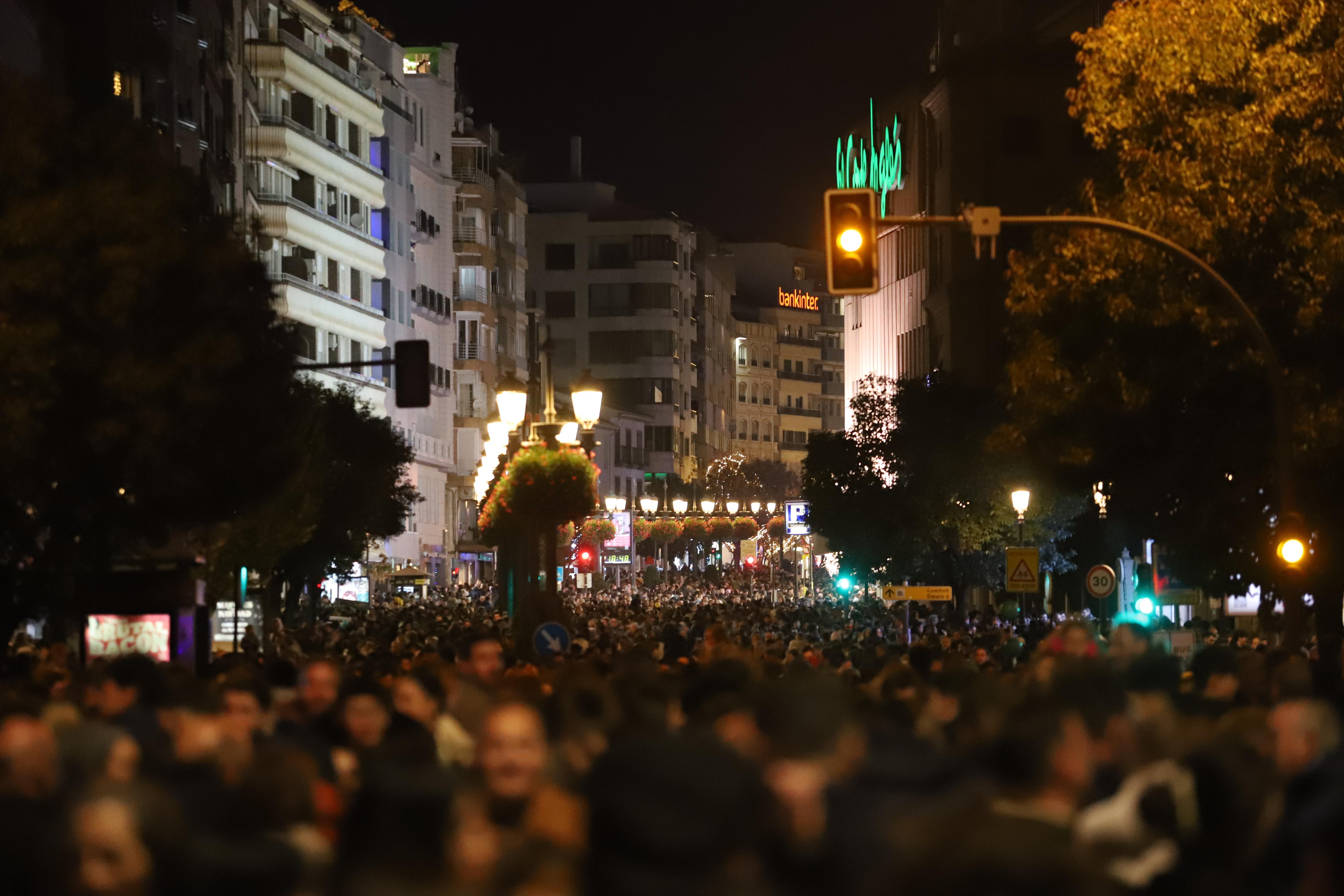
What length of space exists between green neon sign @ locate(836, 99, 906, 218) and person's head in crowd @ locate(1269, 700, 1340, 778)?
7583 centimetres

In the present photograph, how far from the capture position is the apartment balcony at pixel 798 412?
18225cm

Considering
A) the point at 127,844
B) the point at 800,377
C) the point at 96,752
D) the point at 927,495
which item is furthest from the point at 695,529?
the point at 127,844

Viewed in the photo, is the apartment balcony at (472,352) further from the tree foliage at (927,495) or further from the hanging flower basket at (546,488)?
the hanging flower basket at (546,488)

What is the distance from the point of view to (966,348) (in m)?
79.5

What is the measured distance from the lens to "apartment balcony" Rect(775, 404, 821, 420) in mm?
182250

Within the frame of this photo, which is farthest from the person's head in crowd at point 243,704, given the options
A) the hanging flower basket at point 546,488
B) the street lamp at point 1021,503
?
the street lamp at point 1021,503

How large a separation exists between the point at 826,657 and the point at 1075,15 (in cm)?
7392

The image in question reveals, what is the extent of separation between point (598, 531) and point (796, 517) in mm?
8602

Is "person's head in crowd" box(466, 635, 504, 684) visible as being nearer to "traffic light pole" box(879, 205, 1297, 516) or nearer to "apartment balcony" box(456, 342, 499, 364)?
"traffic light pole" box(879, 205, 1297, 516)

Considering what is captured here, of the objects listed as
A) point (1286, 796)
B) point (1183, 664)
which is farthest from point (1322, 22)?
point (1286, 796)

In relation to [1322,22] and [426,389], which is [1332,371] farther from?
[426,389]

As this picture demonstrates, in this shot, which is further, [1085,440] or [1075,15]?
[1075,15]

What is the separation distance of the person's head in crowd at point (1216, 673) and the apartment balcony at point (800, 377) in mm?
167995

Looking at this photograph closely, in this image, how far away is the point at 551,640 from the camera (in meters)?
21.1
